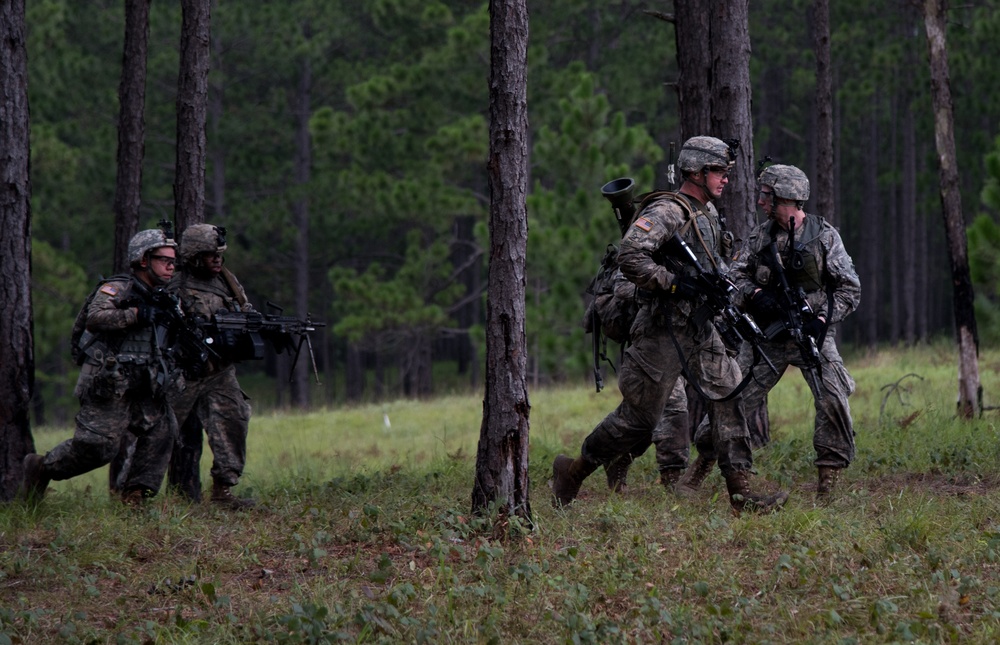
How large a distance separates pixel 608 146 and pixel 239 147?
12.9 m

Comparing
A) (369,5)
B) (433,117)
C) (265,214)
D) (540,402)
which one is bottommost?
(540,402)

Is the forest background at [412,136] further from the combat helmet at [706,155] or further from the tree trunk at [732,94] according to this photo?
the combat helmet at [706,155]

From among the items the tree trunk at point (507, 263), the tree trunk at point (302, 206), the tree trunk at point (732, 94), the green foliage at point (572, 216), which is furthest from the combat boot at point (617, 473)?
the tree trunk at point (302, 206)

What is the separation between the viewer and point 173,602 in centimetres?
535

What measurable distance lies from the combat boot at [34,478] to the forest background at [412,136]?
12960mm

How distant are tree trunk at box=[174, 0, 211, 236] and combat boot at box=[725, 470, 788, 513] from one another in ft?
15.4

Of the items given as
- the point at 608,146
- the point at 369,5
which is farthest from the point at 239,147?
the point at 608,146

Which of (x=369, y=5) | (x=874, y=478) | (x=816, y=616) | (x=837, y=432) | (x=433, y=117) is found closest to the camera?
(x=816, y=616)

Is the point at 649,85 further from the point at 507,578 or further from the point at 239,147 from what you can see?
the point at 507,578

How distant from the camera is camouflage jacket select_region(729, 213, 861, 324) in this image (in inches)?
273

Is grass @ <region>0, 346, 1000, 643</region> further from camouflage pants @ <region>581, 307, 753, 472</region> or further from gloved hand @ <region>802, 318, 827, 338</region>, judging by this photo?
gloved hand @ <region>802, 318, 827, 338</region>

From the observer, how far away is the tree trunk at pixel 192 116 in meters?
8.98

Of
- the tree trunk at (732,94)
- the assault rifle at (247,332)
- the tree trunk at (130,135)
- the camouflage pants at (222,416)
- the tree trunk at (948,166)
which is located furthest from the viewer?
the tree trunk at (948,166)

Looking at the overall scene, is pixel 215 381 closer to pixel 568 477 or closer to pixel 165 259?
pixel 165 259
